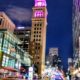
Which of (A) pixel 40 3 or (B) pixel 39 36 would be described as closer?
(B) pixel 39 36

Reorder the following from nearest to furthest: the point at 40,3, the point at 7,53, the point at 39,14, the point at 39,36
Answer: the point at 7,53 < the point at 39,36 < the point at 39,14 < the point at 40,3

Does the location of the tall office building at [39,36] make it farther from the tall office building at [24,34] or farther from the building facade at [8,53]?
the building facade at [8,53]

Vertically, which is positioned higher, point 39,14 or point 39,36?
point 39,14

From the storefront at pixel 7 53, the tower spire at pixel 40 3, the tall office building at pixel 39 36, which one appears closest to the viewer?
the storefront at pixel 7 53

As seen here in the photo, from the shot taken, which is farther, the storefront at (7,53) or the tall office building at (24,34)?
the tall office building at (24,34)

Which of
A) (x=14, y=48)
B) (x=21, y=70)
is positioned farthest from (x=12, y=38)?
(x=21, y=70)

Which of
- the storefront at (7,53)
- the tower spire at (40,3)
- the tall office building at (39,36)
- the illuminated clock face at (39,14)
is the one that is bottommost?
the storefront at (7,53)

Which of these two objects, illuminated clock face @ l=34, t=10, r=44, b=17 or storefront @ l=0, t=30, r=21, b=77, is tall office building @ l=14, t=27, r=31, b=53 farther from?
storefront @ l=0, t=30, r=21, b=77

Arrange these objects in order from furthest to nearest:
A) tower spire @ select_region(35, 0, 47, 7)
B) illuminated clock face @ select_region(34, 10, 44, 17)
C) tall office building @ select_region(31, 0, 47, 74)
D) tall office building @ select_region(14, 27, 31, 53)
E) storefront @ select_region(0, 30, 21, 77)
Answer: tower spire @ select_region(35, 0, 47, 7)
illuminated clock face @ select_region(34, 10, 44, 17)
tall office building @ select_region(14, 27, 31, 53)
tall office building @ select_region(31, 0, 47, 74)
storefront @ select_region(0, 30, 21, 77)

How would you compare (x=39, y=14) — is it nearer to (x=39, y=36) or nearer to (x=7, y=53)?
(x=39, y=36)

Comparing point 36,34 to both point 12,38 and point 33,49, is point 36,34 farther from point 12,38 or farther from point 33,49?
point 12,38

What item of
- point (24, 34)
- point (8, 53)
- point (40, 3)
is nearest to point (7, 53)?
point (8, 53)

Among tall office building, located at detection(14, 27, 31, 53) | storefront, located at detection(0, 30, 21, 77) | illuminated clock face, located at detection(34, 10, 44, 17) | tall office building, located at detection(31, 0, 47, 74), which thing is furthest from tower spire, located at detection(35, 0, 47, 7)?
storefront, located at detection(0, 30, 21, 77)

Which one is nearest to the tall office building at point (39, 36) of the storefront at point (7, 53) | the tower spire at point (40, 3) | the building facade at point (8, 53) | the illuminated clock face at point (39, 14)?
the illuminated clock face at point (39, 14)
